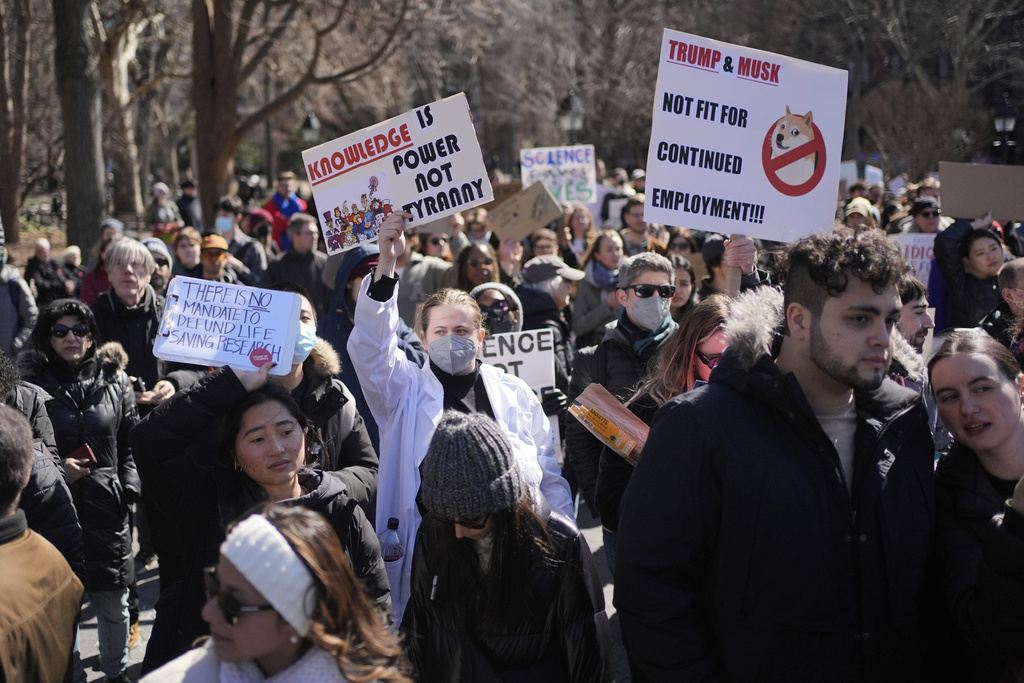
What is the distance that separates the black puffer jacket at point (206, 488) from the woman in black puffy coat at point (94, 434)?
1664 millimetres

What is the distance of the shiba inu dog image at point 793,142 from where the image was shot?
4.69 metres

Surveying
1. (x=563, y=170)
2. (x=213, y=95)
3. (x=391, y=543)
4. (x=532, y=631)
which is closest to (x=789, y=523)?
(x=532, y=631)

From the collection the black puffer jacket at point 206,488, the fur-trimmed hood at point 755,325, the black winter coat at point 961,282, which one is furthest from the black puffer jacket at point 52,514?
the black winter coat at point 961,282

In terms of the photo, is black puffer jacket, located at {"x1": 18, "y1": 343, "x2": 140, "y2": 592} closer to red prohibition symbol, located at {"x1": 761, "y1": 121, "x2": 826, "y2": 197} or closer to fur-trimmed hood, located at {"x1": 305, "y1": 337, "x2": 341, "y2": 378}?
fur-trimmed hood, located at {"x1": 305, "y1": 337, "x2": 341, "y2": 378}

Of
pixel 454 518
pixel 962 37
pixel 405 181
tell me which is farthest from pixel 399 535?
pixel 962 37

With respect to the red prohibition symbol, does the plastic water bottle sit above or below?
below

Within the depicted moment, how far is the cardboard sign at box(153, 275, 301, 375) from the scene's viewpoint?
4.04 m

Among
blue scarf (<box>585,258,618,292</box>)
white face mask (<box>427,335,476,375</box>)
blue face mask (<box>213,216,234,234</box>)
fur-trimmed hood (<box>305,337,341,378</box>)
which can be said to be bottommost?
fur-trimmed hood (<box>305,337,341,378</box>)

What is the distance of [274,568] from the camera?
224cm

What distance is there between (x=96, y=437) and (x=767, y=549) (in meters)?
3.70

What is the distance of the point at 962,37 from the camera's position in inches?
1302

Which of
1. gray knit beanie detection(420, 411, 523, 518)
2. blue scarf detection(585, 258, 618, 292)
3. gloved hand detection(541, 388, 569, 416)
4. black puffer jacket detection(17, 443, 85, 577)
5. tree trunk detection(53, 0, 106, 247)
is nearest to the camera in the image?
gray knit beanie detection(420, 411, 523, 518)

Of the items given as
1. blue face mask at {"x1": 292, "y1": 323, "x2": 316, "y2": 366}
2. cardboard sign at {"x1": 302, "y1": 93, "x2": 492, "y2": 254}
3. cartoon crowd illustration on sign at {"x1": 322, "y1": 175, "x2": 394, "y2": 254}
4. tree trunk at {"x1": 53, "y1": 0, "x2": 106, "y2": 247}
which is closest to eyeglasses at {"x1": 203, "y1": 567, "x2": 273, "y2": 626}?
blue face mask at {"x1": 292, "y1": 323, "x2": 316, "y2": 366}

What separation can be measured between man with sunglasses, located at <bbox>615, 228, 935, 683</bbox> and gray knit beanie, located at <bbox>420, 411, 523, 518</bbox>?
470 mm
